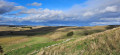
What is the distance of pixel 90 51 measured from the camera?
14.4 m

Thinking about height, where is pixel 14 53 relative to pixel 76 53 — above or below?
below

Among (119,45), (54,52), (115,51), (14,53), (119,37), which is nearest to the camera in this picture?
(115,51)

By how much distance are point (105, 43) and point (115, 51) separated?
8.56 ft

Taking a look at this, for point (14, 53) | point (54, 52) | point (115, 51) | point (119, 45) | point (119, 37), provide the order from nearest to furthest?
point (115, 51) < point (119, 45) < point (54, 52) < point (119, 37) < point (14, 53)

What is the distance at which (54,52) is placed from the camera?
1639 cm

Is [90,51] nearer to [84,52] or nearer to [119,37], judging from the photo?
[84,52]

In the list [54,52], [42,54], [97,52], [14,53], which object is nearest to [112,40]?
[97,52]

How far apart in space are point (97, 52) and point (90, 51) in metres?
0.86

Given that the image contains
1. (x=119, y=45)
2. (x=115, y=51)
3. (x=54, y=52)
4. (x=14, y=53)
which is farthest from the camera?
(x=14, y=53)

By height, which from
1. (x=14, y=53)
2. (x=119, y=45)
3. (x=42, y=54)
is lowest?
(x=14, y=53)

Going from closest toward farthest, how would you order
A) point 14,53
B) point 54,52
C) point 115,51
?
point 115,51 < point 54,52 < point 14,53

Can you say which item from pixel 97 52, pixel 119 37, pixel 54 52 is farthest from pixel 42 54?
pixel 119 37

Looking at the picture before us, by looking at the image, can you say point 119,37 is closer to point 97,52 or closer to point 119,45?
point 119,45

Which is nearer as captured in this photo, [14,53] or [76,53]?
[76,53]
